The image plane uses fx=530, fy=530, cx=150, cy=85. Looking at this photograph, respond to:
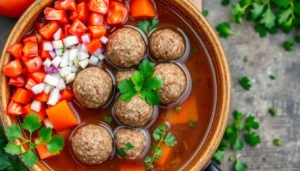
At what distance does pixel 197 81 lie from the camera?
8.55 ft

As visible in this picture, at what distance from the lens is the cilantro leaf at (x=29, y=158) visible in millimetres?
2406

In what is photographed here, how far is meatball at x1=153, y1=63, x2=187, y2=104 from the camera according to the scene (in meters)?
2.44

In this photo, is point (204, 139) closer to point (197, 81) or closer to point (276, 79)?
point (197, 81)

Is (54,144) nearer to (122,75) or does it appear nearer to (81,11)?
(122,75)

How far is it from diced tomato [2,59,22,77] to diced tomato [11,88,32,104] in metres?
0.09

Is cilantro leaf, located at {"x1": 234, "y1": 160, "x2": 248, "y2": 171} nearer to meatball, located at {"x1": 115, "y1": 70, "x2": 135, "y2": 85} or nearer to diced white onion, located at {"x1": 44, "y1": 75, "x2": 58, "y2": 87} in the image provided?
meatball, located at {"x1": 115, "y1": 70, "x2": 135, "y2": 85}

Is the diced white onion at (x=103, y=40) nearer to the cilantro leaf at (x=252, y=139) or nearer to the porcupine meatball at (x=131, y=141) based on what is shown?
the porcupine meatball at (x=131, y=141)

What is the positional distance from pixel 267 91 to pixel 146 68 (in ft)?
3.27

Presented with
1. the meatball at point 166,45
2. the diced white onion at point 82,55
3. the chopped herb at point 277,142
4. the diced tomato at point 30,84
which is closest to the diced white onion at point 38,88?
the diced tomato at point 30,84

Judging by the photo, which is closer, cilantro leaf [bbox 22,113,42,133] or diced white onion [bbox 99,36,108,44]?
cilantro leaf [bbox 22,113,42,133]

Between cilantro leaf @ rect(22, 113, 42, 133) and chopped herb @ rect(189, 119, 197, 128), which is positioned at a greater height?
chopped herb @ rect(189, 119, 197, 128)

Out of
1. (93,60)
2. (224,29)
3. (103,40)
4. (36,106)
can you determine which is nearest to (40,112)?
(36,106)

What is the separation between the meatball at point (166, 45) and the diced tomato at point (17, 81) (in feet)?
2.06

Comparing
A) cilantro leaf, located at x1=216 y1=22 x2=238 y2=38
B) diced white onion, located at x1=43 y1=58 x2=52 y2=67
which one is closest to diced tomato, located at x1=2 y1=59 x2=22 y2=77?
diced white onion, located at x1=43 y1=58 x2=52 y2=67
